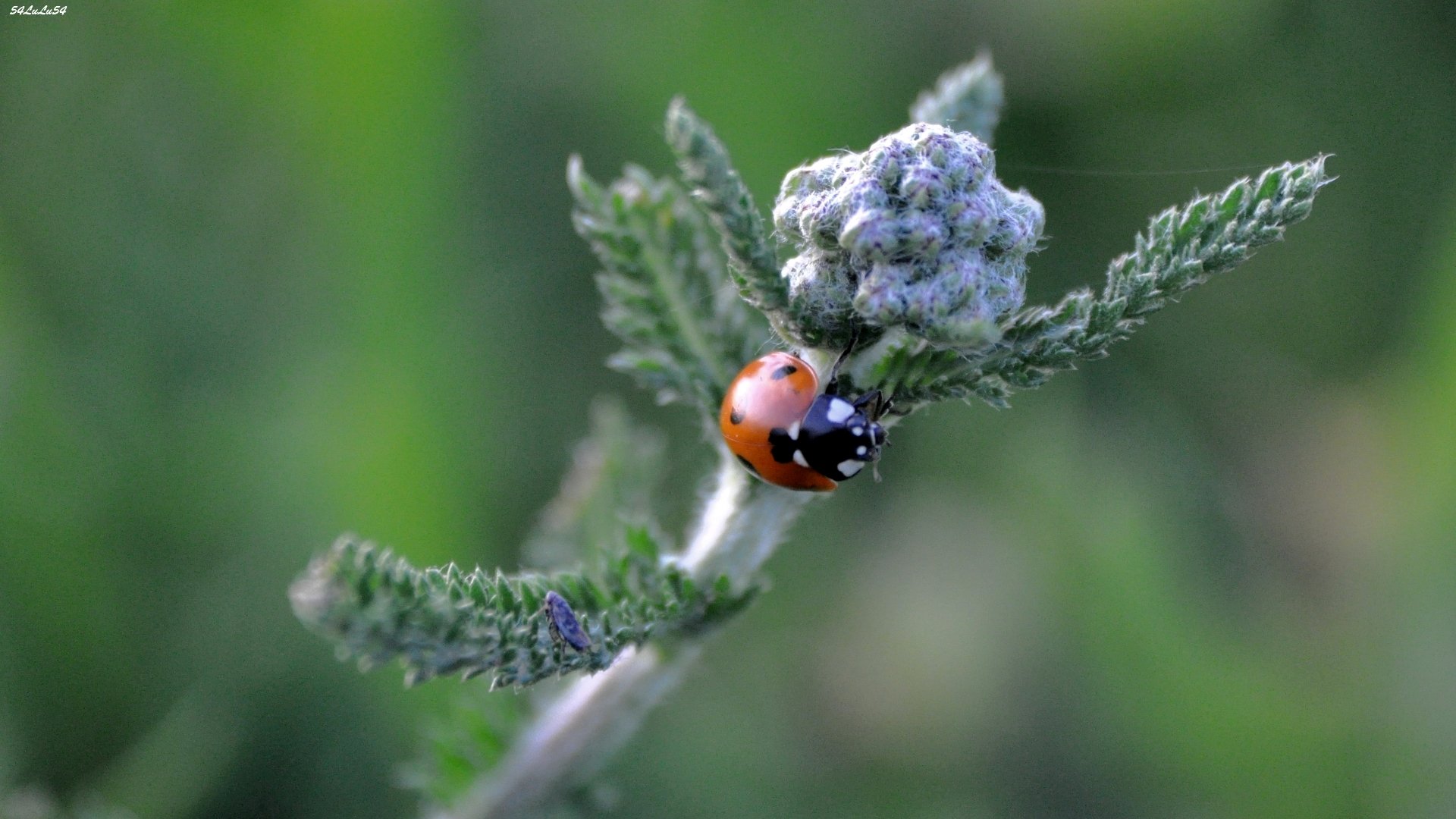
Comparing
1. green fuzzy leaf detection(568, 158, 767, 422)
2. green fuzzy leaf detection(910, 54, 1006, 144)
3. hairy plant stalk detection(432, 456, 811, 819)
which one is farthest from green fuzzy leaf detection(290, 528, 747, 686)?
green fuzzy leaf detection(910, 54, 1006, 144)

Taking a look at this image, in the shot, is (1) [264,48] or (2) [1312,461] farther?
(2) [1312,461]

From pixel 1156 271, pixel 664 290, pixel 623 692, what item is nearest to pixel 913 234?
pixel 1156 271

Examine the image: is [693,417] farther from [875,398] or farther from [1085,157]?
[875,398]

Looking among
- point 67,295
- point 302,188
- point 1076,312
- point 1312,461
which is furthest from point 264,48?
point 1312,461

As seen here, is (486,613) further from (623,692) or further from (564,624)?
(623,692)

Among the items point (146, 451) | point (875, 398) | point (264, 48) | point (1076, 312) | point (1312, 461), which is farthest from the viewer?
point (1312, 461)

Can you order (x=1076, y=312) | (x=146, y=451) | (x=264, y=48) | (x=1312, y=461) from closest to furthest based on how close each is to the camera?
(x=1076, y=312) → (x=146, y=451) → (x=264, y=48) → (x=1312, y=461)
